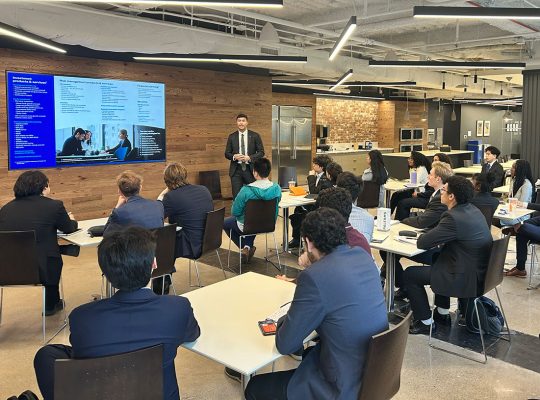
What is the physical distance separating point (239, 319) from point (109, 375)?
0.76m

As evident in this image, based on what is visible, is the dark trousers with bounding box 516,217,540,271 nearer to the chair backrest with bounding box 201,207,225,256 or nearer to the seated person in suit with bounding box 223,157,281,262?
the seated person in suit with bounding box 223,157,281,262

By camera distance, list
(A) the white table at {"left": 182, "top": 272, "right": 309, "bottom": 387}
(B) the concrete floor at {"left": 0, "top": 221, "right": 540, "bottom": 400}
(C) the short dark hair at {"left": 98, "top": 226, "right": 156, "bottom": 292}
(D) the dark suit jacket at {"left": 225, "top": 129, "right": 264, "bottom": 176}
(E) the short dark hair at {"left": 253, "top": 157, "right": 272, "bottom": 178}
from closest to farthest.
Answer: (C) the short dark hair at {"left": 98, "top": 226, "right": 156, "bottom": 292} → (A) the white table at {"left": 182, "top": 272, "right": 309, "bottom": 387} → (B) the concrete floor at {"left": 0, "top": 221, "right": 540, "bottom": 400} → (E) the short dark hair at {"left": 253, "top": 157, "right": 272, "bottom": 178} → (D) the dark suit jacket at {"left": 225, "top": 129, "right": 264, "bottom": 176}

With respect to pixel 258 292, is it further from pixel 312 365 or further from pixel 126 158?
pixel 126 158

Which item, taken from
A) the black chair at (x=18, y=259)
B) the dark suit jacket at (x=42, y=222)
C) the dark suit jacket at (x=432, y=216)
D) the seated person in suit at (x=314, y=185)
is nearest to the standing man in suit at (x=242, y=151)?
the seated person in suit at (x=314, y=185)

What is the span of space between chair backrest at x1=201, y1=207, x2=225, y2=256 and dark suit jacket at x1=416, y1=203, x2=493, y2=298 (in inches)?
75.6

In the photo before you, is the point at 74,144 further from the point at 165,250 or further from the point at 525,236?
the point at 525,236

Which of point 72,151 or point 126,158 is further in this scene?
point 126,158

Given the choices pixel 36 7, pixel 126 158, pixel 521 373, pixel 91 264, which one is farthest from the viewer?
pixel 126 158

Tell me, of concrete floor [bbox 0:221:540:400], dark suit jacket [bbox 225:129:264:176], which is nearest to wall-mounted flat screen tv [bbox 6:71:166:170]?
dark suit jacket [bbox 225:129:264:176]

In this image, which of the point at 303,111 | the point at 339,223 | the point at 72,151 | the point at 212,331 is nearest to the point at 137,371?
the point at 212,331

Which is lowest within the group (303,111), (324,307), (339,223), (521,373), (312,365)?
(521,373)

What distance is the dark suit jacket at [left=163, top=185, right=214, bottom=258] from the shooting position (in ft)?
14.8

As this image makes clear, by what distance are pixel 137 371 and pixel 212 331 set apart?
1.67 feet

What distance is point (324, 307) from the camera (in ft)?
6.06
